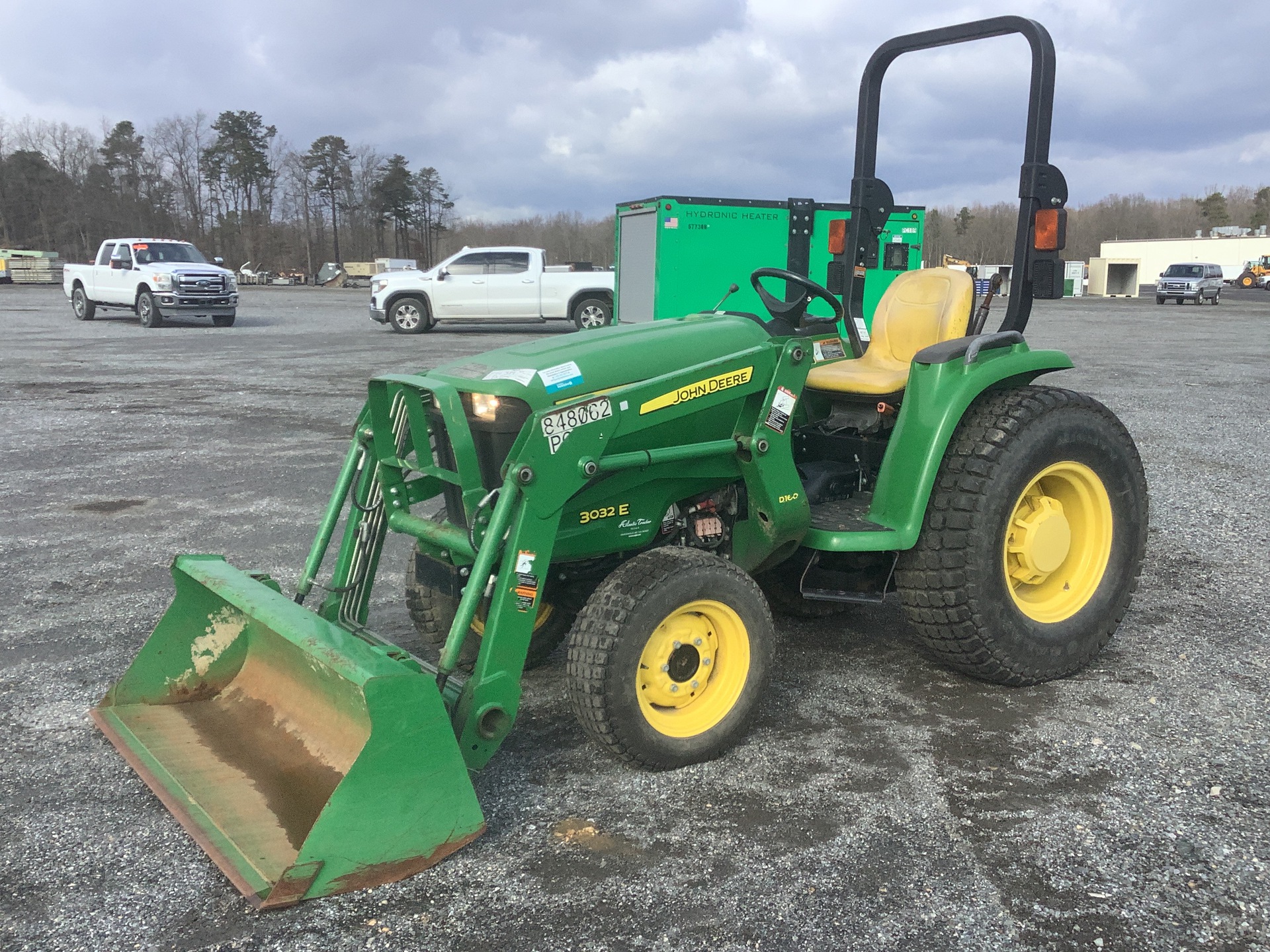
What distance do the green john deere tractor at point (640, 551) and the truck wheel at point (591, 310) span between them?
17.4m

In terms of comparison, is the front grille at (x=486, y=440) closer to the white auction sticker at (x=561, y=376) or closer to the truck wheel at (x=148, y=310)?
the white auction sticker at (x=561, y=376)

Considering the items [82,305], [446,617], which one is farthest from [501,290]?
[446,617]

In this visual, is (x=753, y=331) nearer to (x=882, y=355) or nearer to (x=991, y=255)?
(x=882, y=355)

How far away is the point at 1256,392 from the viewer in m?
13.3

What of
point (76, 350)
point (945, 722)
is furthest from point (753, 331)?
point (76, 350)

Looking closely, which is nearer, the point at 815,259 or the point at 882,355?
the point at 882,355

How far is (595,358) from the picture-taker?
3371 mm

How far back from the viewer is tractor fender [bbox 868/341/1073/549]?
12.0 ft

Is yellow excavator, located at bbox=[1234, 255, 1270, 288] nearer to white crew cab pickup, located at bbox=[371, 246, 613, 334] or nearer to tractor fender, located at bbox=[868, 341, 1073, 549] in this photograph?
white crew cab pickup, located at bbox=[371, 246, 613, 334]

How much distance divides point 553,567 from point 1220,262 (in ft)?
321

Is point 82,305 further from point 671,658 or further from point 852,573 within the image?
point 671,658

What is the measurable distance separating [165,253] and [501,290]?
8.23 m

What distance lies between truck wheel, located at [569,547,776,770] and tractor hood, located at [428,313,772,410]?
589 millimetres

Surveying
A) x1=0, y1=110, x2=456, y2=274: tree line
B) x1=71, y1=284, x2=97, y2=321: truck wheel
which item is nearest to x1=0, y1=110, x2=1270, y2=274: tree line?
x1=0, y1=110, x2=456, y2=274: tree line
